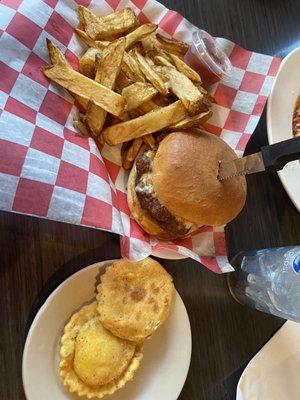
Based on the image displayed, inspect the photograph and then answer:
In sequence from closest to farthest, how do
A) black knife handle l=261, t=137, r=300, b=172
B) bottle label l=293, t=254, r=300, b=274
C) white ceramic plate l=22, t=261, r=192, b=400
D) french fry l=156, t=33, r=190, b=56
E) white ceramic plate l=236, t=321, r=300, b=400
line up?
black knife handle l=261, t=137, r=300, b=172 → white ceramic plate l=22, t=261, r=192, b=400 → bottle label l=293, t=254, r=300, b=274 → french fry l=156, t=33, r=190, b=56 → white ceramic plate l=236, t=321, r=300, b=400

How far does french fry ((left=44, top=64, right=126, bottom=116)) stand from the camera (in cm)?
134

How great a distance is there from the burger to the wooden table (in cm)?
15

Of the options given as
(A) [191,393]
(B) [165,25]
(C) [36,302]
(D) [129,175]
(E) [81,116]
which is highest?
(B) [165,25]

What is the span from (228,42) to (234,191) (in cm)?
49

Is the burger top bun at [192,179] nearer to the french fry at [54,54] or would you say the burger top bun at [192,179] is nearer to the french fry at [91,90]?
the french fry at [91,90]

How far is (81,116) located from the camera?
142 cm

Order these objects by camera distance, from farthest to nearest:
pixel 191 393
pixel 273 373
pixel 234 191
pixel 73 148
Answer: pixel 273 373
pixel 191 393
pixel 234 191
pixel 73 148

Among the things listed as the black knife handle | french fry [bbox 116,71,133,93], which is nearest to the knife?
the black knife handle

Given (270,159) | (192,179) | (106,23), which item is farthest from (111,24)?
(270,159)

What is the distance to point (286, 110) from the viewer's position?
1677 millimetres

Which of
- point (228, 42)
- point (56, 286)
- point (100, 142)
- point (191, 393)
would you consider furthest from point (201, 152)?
point (191, 393)

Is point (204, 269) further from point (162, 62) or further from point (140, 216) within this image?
point (162, 62)

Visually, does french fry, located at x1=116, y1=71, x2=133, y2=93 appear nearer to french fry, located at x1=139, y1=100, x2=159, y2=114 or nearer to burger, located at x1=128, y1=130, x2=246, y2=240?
french fry, located at x1=139, y1=100, x2=159, y2=114

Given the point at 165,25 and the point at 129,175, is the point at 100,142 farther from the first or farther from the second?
the point at 165,25
